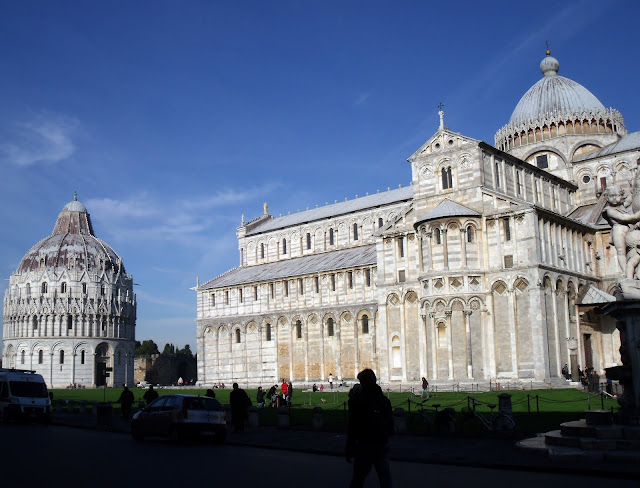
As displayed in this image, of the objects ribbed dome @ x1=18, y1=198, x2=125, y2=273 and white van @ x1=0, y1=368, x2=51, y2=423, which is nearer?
white van @ x1=0, y1=368, x2=51, y2=423

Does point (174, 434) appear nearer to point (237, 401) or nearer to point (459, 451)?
point (237, 401)

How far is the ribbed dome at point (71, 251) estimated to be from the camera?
392 feet

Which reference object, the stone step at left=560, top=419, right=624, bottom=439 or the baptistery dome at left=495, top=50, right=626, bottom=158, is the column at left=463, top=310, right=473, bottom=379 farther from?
the stone step at left=560, top=419, right=624, bottom=439

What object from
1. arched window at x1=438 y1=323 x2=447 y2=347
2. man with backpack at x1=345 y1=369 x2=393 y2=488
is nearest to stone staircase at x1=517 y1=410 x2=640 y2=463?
man with backpack at x1=345 y1=369 x2=393 y2=488

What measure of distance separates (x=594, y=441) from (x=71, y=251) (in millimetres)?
115461

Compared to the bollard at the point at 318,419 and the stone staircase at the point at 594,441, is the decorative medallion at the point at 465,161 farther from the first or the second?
the stone staircase at the point at 594,441

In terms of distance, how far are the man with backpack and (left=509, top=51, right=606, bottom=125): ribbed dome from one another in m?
54.7

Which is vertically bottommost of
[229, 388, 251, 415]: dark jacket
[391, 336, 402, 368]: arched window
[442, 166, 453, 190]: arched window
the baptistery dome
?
[229, 388, 251, 415]: dark jacket

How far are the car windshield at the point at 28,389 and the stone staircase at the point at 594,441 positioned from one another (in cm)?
2173

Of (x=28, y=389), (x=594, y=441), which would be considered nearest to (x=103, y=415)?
(x=28, y=389)

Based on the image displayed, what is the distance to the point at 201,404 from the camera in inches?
862

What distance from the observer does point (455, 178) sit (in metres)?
47.7

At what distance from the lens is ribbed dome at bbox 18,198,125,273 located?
392 ft

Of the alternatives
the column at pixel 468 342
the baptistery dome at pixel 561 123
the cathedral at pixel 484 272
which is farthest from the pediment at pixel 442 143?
the baptistery dome at pixel 561 123
